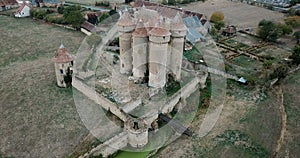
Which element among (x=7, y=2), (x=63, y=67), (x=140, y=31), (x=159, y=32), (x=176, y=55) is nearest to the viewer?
(x=159, y=32)

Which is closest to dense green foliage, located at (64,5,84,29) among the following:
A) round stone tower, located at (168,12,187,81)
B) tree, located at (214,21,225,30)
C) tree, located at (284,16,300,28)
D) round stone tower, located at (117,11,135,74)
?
round stone tower, located at (117,11,135,74)

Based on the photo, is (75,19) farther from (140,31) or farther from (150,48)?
(150,48)

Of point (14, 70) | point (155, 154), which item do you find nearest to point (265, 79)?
point (155, 154)

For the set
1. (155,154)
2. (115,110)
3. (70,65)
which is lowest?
(155,154)

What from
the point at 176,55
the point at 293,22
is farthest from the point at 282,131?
the point at 293,22

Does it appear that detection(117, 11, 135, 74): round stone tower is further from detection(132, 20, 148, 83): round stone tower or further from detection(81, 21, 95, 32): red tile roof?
detection(81, 21, 95, 32): red tile roof

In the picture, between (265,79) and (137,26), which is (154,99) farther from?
(265,79)
